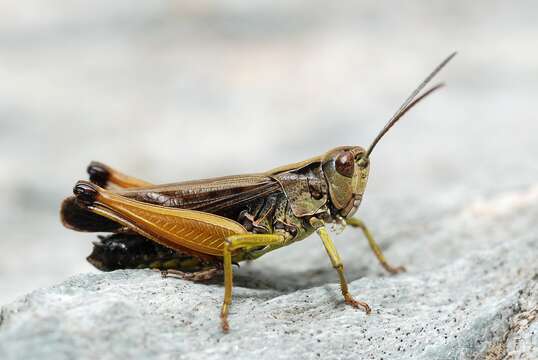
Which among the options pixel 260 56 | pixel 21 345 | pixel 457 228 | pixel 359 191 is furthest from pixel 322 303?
pixel 260 56

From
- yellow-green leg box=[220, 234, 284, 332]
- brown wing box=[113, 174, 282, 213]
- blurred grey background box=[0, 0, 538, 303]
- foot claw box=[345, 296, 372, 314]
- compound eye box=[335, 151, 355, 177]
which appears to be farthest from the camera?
blurred grey background box=[0, 0, 538, 303]

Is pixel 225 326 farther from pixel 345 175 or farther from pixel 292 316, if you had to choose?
pixel 345 175

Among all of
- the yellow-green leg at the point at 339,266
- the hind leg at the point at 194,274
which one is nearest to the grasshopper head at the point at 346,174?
the yellow-green leg at the point at 339,266

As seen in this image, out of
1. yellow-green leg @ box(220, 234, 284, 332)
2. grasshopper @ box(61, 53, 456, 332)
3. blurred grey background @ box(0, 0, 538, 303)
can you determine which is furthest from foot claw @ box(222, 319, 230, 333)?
blurred grey background @ box(0, 0, 538, 303)

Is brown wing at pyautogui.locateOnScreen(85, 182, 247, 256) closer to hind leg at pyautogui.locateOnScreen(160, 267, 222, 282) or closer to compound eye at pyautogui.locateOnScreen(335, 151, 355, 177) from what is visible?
hind leg at pyautogui.locateOnScreen(160, 267, 222, 282)

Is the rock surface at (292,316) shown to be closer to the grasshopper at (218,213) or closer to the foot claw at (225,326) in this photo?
the foot claw at (225,326)

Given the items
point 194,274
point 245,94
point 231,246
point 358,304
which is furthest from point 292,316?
point 245,94
